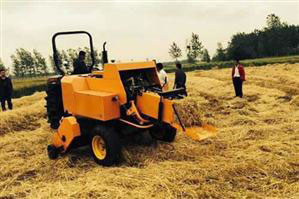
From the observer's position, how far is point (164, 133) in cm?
684

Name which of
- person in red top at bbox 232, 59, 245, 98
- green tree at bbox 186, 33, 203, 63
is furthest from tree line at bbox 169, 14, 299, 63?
person in red top at bbox 232, 59, 245, 98

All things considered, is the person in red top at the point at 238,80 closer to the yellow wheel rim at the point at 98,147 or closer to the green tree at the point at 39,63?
the yellow wheel rim at the point at 98,147

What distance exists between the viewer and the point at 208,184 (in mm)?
4672

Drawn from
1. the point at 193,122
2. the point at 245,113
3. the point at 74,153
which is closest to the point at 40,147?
the point at 74,153

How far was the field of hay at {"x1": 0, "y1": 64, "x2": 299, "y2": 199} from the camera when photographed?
14.8ft

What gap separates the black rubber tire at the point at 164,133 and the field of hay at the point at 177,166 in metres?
0.16

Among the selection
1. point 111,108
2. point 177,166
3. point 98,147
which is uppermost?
point 111,108

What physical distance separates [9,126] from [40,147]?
6.29ft

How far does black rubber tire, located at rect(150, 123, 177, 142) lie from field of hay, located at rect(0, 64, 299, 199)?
0.16 metres

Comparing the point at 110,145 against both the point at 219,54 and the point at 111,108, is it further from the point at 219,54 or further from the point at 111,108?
the point at 219,54

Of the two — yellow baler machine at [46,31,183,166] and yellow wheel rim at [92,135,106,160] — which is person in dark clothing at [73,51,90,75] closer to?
yellow baler machine at [46,31,183,166]

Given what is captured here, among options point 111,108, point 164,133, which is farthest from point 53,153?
point 164,133

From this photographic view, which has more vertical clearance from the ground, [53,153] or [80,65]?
[80,65]

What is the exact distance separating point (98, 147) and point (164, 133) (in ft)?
4.76
